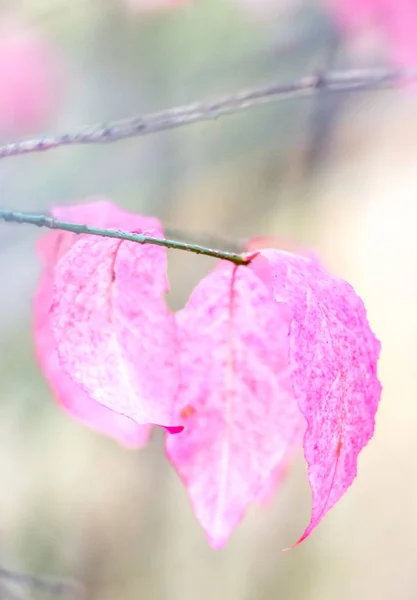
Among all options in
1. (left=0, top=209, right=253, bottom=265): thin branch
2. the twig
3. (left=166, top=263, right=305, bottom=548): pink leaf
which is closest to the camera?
(left=0, top=209, right=253, bottom=265): thin branch

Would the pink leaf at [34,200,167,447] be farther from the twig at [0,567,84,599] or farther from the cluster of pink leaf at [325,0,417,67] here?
the cluster of pink leaf at [325,0,417,67]

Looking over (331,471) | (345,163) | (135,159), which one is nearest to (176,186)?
(135,159)

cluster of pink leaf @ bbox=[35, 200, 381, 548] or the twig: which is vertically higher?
cluster of pink leaf @ bbox=[35, 200, 381, 548]

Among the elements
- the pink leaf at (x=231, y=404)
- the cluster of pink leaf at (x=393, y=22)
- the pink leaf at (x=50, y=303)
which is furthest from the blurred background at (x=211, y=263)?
the pink leaf at (x=231, y=404)

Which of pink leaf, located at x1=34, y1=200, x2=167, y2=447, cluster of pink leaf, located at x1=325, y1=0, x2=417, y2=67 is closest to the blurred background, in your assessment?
cluster of pink leaf, located at x1=325, y1=0, x2=417, y2=67

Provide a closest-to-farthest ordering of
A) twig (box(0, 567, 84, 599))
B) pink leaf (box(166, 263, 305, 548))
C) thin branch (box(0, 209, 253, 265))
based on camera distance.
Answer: thin branch (box(0, 209, 253, 265)), pink leaf (box(166, 263, 305, 548)), twig (box(0, 567, 84, 599))

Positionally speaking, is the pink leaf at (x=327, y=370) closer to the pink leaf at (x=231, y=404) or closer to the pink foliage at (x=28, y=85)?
the pink leaf at (x=231, y=404)
